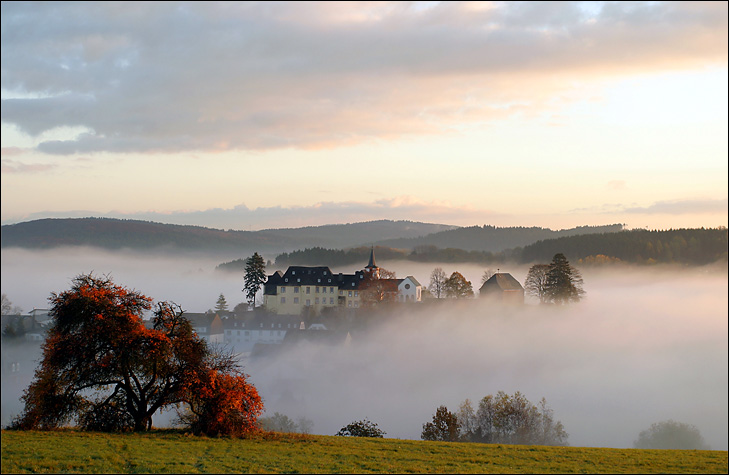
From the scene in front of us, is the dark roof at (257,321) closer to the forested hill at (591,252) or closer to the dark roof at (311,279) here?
the dark roof at (311,279)

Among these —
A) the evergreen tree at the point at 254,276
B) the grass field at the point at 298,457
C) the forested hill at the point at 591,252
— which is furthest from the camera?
the evergreen tree at the point at 254,276

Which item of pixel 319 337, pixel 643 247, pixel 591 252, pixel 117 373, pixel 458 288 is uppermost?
pixel 643 247

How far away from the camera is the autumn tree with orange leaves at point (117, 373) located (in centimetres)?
2511

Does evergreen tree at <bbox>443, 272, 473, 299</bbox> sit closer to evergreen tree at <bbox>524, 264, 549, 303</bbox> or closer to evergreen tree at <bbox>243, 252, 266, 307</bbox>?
evergreen tree at <bbox>524, 264, 549, 303</bbox>

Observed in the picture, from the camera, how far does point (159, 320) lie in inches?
1067

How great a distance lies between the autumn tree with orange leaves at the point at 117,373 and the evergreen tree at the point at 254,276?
2790 inches

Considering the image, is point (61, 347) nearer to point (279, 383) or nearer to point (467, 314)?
point (279, 383)

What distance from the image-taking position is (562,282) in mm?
82375

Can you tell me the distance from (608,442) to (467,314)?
33511mm

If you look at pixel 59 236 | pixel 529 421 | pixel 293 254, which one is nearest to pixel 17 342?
pixel 529 421

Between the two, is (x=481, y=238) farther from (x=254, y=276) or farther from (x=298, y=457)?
(x=298, y=457)

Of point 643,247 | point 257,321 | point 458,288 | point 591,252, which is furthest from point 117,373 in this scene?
point 591,252

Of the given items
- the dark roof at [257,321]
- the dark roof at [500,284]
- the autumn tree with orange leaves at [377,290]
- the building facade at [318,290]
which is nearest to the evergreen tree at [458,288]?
the dark roof at [500,284]

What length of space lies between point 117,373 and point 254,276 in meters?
72.0
